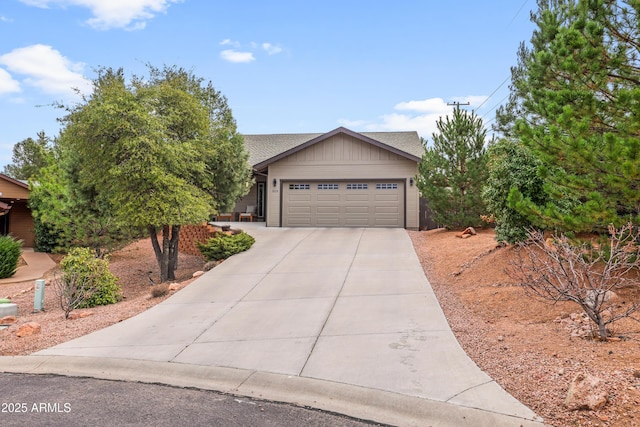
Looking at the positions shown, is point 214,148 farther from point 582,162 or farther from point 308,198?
point 582,162

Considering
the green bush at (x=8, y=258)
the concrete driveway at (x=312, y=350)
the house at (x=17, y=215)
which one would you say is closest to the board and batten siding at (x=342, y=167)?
the concrete driveway at (x=312, y=350)

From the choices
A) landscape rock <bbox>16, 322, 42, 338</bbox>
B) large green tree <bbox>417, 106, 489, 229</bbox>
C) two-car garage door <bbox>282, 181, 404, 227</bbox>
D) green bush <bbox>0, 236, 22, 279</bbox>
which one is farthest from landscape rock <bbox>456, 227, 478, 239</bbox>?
green bush <bbox>0, 236, 22, 279</bbox>

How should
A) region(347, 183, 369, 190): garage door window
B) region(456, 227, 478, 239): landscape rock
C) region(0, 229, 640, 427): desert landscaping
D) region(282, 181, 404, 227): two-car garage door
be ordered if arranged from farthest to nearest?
region(347, 183, 369, 190): garage door window, region(282, 181, 404, 227): two-car garage door, region(456, 227, 478, 239): landscape rock, region(0, 229, 640, 427): desert landscaping

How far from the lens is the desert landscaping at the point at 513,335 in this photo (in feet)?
12.4

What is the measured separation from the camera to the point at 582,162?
659 cm

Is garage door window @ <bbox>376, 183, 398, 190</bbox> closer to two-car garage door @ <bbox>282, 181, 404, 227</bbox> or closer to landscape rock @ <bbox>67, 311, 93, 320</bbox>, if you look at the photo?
two-car garage door @ <bbox>282, 181, 404, 227</bbox>

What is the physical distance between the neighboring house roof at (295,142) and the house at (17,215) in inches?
434

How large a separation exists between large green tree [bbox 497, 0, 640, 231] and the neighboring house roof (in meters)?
11.7

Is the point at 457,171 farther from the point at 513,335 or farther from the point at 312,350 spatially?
the point at 312,350

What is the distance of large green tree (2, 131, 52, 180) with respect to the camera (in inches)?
1487

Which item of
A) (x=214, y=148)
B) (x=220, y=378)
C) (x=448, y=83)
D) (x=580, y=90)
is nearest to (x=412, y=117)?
(x=448, y=83)

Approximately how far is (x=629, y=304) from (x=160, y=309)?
759 cm

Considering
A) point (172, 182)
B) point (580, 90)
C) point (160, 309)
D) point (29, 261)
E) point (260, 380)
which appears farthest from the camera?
point (29, 261)

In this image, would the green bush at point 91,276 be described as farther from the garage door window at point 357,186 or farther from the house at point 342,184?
the garage door window at point 357,186
